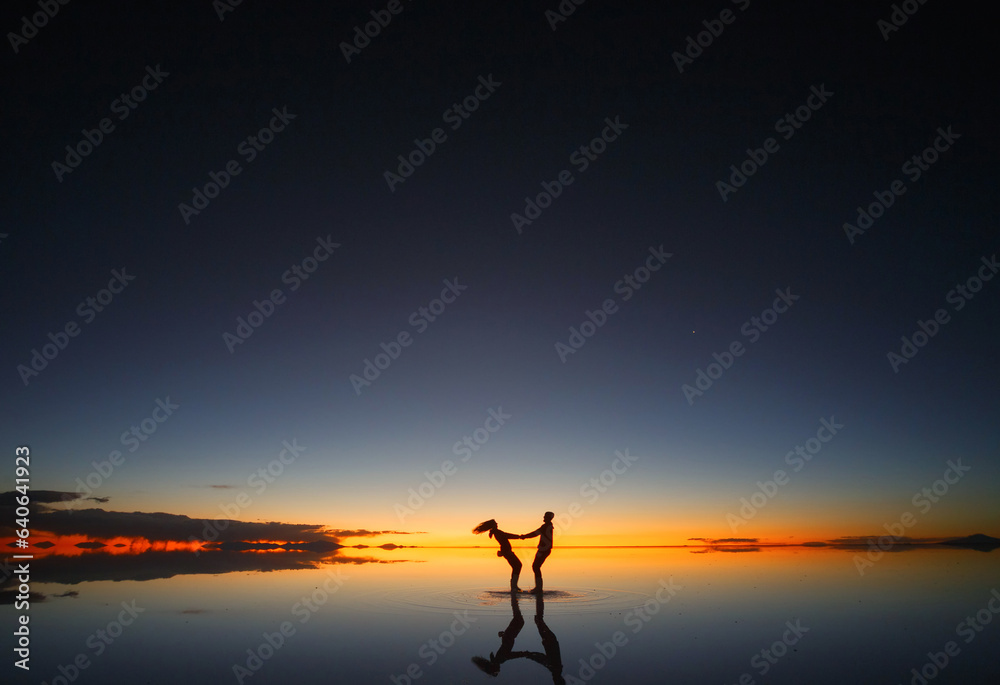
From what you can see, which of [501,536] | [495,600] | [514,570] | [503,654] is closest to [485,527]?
[501,536]

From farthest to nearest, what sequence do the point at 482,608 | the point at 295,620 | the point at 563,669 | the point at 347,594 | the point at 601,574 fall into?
the point at 601,574 → the point at 347,594 → the point at 482,608 → the point at 295,620 → the point at 563,669

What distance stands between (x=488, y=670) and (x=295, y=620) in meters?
6.01

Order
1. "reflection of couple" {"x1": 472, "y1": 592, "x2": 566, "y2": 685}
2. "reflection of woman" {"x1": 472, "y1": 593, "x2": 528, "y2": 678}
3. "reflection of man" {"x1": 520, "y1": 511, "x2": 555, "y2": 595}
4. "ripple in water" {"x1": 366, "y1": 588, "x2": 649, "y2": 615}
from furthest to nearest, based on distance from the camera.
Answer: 1. "reflection of man" {"x1": 520, "y1": 511, "x2": 555, "y2": 595}
2. "ripple in water" {"x1": 366, "y1": 588, "x2": 649, "y2": 615}
3. "reflection of woman" {"x1": 472, "y1": 593, "x2": 528, "y2": 678}
4. "reflection of couple" {"x1": 472, "y1": 592, "x2": 566, "y2": 685}

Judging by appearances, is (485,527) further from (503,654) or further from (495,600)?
(503,654)

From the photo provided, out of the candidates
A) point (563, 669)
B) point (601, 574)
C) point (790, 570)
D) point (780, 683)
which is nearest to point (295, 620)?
point (563, 669)

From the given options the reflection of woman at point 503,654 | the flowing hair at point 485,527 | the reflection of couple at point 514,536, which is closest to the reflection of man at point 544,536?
the reflection of couple at point 514,536

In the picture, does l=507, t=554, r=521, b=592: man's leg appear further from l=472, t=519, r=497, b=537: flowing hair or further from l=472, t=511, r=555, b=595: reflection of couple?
l=472, t=519, r=497, b=537: flowing hair

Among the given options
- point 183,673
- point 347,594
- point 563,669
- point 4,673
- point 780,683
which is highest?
point 347,594

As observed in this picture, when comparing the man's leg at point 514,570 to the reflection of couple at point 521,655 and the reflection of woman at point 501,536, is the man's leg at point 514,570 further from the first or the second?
the reflection of couple at point 521,655

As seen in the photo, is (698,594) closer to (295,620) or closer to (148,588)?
(295,620)

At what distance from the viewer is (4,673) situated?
9.49m


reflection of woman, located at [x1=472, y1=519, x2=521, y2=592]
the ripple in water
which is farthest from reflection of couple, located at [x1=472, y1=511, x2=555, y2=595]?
the ripple in water

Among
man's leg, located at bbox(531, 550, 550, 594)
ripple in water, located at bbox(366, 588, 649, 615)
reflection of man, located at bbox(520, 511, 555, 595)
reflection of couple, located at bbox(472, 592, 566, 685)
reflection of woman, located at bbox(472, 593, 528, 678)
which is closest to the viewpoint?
reflection of couple, located at bbox(472, 592, 566, 685)

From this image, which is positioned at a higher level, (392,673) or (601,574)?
(601,574)
